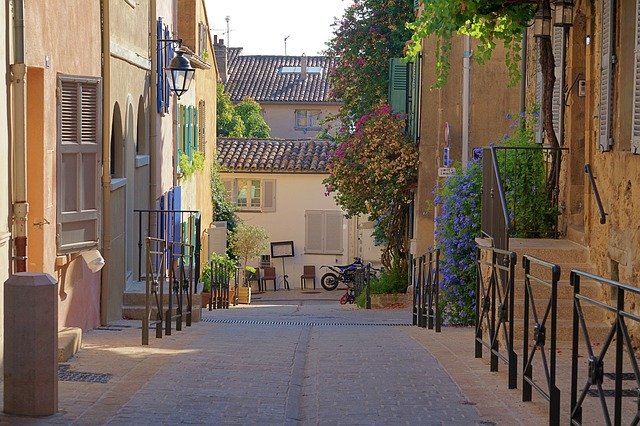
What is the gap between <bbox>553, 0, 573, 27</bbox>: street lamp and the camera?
1307 centimetres

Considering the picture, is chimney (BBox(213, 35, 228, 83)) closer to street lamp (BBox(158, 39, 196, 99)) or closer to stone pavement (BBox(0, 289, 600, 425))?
street lamp (BBox(158, 39, 196, 99))

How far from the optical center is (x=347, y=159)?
2453 cm

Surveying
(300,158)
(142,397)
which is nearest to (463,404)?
(142,397)

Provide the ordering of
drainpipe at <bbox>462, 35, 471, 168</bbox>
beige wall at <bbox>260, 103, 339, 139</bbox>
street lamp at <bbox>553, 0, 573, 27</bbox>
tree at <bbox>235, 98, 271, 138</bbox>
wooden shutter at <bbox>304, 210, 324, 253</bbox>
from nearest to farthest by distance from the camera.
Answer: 1. street lamp at <bbox>553, 0, 573, 27</bbox>
2. drainpipe at <bbox>462, 35, 471, 168</bbox>
3. wooden shutter at <bbox>304, 210, 324, 253</bbox>
4. tree at <bbox>235, 98, 271, 138</bbox>
5. beige wall at <bbox>260, 103, 339, 139</bbox>

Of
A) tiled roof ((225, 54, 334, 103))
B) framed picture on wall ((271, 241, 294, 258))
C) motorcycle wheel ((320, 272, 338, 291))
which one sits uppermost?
tiled roof ((225, 54, 334, 103))

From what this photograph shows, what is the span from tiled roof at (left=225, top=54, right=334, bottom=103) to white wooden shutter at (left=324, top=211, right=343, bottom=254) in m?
16.6

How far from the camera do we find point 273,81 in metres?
59.5

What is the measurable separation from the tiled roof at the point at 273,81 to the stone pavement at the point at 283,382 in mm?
44487

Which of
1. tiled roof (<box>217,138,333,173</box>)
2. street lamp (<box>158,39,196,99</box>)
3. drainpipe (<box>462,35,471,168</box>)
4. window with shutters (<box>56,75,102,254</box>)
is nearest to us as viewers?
window with shutters (<box>56,75,102,254</box>)

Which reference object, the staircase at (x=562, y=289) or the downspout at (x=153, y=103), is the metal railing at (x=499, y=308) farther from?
the downspout at (x=153, y=103)

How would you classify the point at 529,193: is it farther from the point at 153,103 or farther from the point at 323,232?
the point at 323,232

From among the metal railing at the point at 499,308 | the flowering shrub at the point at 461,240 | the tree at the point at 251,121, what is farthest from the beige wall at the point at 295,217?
the metal railing at the point at 499,308

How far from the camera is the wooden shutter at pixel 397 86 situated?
25016 mm

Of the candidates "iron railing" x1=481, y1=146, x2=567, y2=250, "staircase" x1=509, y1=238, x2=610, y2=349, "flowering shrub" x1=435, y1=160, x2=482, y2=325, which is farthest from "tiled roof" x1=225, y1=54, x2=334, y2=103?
"staircase" x1=509, y1=238, x2=610, y2=349
